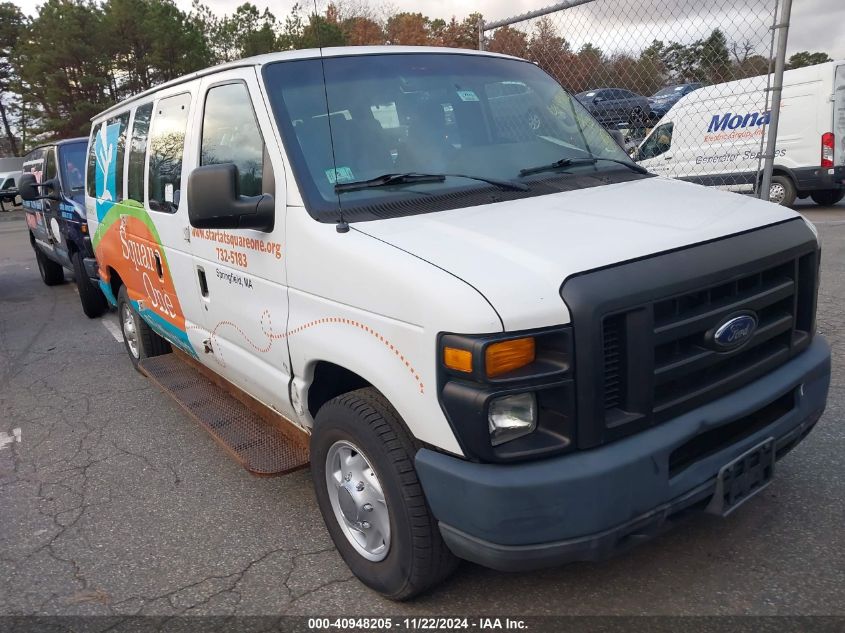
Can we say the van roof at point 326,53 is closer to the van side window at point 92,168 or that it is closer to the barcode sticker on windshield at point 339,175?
the barcode sticker on windshield at point 339,175

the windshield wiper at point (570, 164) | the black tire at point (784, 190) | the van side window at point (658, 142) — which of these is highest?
the windshield wiper at point (570, 164)

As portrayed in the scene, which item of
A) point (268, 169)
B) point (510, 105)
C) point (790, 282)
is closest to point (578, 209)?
point (790, 282)

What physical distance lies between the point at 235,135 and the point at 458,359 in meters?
1.85

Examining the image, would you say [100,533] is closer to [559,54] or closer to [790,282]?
[790,282]

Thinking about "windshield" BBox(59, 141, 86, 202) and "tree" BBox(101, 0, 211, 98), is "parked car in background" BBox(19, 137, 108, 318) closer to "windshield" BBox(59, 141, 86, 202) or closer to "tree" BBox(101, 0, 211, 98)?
"windshield" BBox(59, 141, 86, 202)

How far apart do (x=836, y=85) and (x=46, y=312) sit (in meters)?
12.3

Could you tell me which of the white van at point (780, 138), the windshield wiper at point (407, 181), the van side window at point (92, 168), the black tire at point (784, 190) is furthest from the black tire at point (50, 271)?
the black tire at point (784, 190)

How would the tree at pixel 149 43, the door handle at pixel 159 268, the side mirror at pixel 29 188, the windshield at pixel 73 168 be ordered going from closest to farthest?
the door handle at pixel 159 268 → the side mirror at pixel 29 188 → the windshield at pixel 73 168 → the tree at pixel 149 43

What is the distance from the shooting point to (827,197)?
13.1 meters

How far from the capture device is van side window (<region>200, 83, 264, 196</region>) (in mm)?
3201

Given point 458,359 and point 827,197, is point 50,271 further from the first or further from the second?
point 827,197

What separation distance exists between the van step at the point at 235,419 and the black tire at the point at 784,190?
36.7 ft

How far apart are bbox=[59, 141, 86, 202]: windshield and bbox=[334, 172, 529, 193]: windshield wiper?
655cm

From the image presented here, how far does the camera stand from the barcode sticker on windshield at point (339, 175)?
293 centimetres
